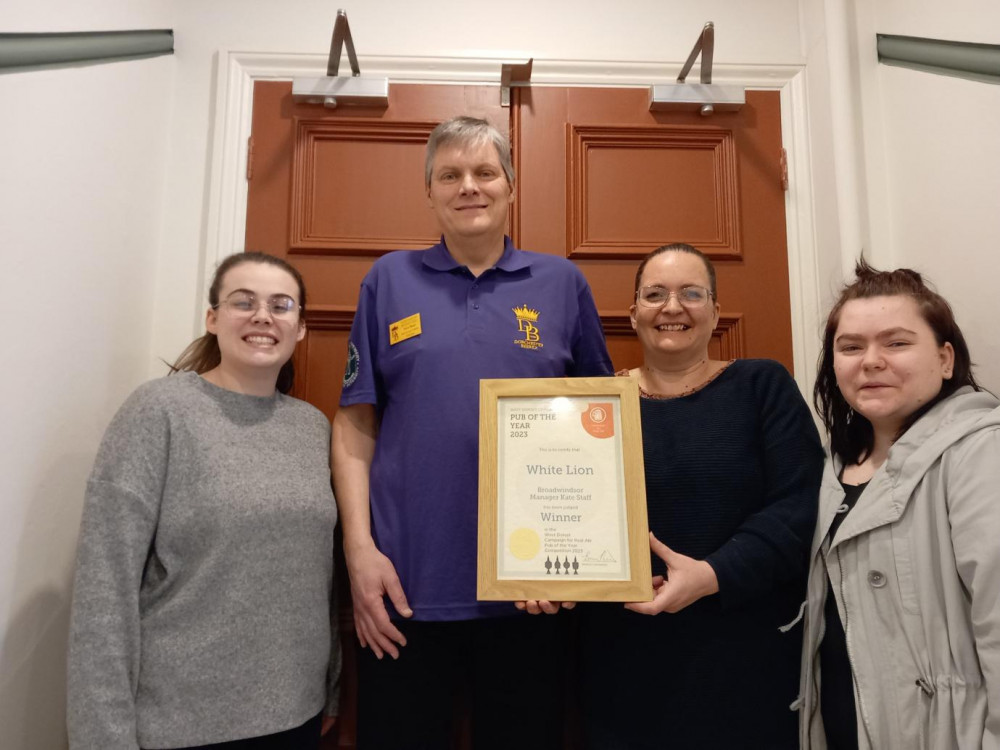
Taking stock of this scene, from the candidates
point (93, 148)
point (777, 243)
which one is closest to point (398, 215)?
point (93, 148)

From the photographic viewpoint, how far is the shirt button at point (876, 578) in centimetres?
128

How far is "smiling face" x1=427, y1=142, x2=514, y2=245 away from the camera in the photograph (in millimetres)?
1627

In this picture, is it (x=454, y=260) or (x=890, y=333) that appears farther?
(x=454, y=260)

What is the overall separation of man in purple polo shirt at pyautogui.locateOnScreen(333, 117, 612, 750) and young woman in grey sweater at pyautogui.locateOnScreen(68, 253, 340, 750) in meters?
0.13

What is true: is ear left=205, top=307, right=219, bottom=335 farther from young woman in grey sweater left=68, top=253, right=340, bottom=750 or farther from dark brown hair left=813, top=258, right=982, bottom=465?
dark brown hair left=813, top=258, right=982, bottom=465

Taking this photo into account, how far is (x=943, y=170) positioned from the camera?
187cm

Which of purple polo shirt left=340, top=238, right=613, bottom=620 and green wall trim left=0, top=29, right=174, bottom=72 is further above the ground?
green wall trim left=0, top=29, right=174, bottom=72

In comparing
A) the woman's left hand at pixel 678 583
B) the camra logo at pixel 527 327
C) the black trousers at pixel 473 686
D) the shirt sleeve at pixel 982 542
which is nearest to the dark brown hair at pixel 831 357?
the shirt sleeve at pixel 982 542

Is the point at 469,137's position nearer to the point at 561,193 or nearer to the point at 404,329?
the point at 404,329

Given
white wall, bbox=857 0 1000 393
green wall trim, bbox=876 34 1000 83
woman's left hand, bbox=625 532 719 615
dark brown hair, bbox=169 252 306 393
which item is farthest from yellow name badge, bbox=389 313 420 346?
green wall trim, bbox=876 34 1000 83

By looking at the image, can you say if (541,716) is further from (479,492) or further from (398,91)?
(398,91)

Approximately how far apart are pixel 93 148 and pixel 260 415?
2.89ft

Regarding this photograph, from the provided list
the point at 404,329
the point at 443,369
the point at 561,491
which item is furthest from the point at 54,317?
the point at 561,491

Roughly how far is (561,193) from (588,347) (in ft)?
2.40
